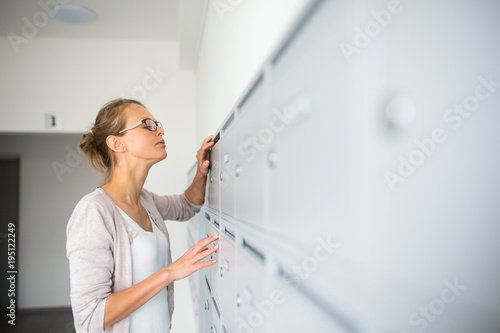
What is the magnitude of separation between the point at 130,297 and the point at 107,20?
3.05 m

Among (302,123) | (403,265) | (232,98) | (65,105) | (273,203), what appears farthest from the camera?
(65,105)

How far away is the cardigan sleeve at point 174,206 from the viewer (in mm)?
1884

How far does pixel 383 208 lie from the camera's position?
331mm

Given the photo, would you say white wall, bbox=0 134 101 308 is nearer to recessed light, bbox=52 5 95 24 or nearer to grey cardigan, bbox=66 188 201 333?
recessed light, bbox=52 5 95 24

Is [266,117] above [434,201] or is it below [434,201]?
above

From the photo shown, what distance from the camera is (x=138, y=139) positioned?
1.53m

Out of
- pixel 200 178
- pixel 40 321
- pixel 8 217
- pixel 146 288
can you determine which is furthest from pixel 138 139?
pixel 8 217

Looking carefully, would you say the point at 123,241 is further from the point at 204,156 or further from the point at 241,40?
the point at 241,40

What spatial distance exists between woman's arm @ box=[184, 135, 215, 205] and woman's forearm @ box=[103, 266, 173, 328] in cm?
61

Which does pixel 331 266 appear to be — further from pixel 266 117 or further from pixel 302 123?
pixel 266 117

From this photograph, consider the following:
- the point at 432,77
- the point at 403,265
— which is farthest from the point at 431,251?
the point at 432,77

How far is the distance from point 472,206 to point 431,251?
57 millimetres

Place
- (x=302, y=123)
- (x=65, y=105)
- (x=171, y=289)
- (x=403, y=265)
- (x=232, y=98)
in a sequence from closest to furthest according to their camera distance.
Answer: (x=403, y=265) < (x=302, y=123) < (x=232, y=98) < (x=171, y=289) < (x=65, y=105)

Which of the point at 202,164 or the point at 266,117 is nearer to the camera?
the point at 266,117
